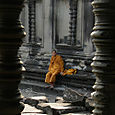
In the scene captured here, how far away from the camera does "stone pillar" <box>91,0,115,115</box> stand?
3.14 m

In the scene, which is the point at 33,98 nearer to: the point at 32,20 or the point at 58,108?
the point at 58,108

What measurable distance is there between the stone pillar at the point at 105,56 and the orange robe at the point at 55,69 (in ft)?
25.7

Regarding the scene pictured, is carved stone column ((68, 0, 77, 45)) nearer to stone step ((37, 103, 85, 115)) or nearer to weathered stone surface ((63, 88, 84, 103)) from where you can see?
weathered stone surface ((63, 88, 84, 103))

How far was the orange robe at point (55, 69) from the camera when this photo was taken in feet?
36.5

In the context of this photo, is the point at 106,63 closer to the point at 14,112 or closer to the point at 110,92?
the point at 110,92

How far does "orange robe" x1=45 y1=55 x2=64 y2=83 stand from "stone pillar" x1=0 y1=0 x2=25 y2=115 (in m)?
8.51

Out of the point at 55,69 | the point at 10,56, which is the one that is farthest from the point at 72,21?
the point at 10,56

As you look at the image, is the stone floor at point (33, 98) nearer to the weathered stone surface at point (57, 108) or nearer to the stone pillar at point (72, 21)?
the weathered stone surface at point (57, 108)

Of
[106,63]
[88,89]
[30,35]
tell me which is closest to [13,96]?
[106,63]

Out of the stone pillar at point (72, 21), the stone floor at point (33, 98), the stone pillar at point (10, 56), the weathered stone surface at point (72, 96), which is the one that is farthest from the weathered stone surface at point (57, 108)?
the stone pillar at point (10, 56)

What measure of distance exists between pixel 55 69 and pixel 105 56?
8123 mm

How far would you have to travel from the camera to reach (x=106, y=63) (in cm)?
321

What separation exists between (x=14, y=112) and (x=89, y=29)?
8.31 m

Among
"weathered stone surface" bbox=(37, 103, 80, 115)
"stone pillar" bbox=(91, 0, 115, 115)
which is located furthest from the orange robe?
"stone pillar" bbox=(91, 0, 115, 115)
